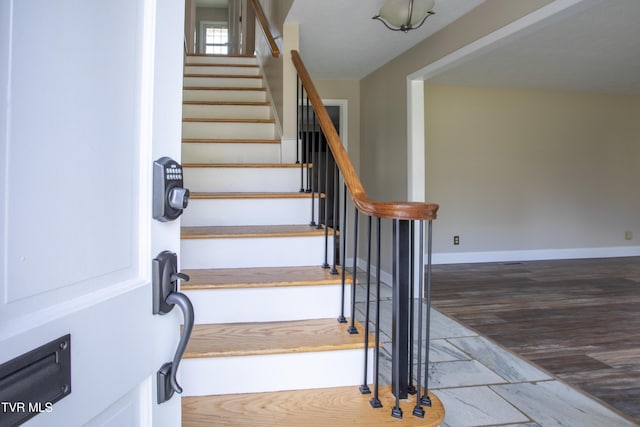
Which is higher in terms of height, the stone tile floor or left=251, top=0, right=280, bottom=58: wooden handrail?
left=251, top=0, right=280, bottom=58: wooden handrail

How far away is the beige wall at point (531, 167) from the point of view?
18.9ft

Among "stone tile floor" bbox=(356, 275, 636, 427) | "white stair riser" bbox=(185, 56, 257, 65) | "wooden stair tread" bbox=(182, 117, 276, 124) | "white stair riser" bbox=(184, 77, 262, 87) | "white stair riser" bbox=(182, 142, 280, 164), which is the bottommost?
"stone tile floor" bbox=(356, 275, 636, 427)

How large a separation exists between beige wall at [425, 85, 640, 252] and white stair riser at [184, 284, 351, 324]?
4.07 meters

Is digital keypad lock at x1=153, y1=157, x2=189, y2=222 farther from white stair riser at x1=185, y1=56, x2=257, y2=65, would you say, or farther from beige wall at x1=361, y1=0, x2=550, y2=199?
white stair riser at x1=185, y1=56, x2=257, y2=65

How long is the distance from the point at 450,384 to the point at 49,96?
2300 mm

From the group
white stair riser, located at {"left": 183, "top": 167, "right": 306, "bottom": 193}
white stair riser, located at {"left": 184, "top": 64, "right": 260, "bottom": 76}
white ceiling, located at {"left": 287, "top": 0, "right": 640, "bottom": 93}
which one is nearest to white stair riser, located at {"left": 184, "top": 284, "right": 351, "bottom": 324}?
white stair riser, located at {"left": 183, "top": 167, "right": 306, "bottom": 193}

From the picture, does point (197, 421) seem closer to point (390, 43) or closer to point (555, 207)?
point (390, 43)

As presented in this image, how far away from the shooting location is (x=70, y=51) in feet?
1.58

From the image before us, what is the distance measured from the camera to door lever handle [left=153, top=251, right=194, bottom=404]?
64 centimetres

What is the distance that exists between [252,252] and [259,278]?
0.28 metres

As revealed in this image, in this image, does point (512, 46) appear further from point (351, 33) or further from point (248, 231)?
point (248, 231)

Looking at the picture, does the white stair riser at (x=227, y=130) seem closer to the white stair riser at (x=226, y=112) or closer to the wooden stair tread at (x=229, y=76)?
the white stair riser at (x=226, y=112)

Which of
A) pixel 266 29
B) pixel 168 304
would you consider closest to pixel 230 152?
pixel 266 29

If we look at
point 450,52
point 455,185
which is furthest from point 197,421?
point 455,185
